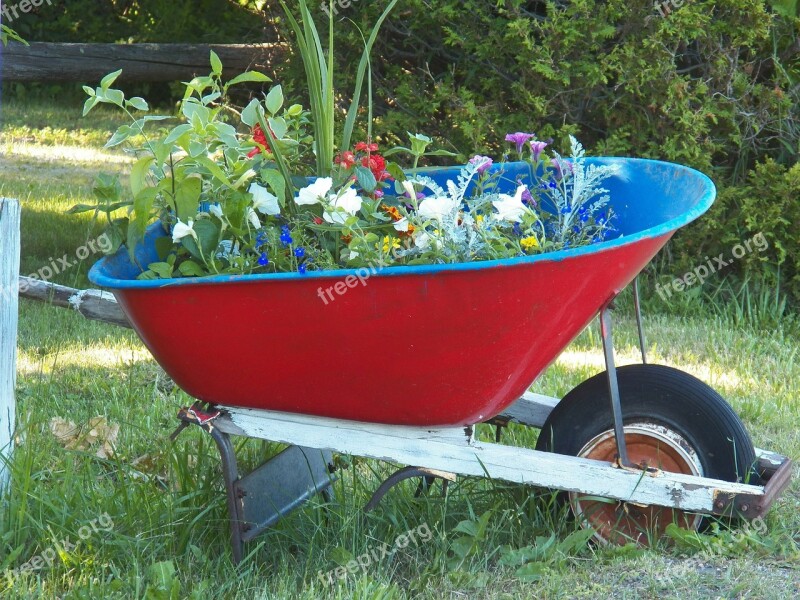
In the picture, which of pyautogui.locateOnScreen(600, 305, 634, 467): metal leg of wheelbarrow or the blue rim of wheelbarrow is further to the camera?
pyautogui.locateOnScreen(600, 305, 634, 467): metal leg of wheelbarrow

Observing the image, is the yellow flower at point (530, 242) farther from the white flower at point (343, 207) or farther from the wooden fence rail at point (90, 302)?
the wooden fence rail at point (90, 302)

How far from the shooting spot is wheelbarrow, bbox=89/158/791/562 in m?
1.90

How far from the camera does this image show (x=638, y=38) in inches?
165

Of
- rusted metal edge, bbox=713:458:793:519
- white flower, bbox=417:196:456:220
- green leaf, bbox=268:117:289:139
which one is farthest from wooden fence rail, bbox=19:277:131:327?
rusted metal edge, bbox=713:458:793:519

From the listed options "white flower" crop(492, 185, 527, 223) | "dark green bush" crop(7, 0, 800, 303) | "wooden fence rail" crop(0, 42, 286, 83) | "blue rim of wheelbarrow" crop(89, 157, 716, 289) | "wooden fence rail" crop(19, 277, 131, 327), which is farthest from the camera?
"wooden fence rail" crop(0, 42, 286, 83)

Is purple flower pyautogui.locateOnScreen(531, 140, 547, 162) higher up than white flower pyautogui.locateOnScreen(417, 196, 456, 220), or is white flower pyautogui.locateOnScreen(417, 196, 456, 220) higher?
Answer: purple flower pyautogui.locateOnScreen(531, 140, 547, 162)

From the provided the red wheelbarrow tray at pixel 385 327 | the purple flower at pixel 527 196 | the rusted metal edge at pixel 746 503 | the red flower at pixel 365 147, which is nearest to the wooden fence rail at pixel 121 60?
the red flower at pixel 365 147

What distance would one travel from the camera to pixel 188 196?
2.06 meters

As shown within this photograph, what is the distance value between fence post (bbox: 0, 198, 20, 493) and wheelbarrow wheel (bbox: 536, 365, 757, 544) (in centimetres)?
135

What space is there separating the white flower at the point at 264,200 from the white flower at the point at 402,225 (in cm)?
27

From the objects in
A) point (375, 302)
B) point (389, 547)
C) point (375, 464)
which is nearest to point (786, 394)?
point (375, 464)

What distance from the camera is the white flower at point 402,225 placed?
2082 millimetres

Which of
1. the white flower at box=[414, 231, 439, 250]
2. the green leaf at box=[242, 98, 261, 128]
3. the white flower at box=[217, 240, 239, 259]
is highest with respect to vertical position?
the green leaf at box=[242, 98, 261, 128]

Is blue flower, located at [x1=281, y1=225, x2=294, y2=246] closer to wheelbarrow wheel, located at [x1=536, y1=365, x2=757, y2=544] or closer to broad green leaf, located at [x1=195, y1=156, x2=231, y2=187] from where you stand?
broad green leaf, located at [x1=195, y1=156, x2=231, y2=187]
